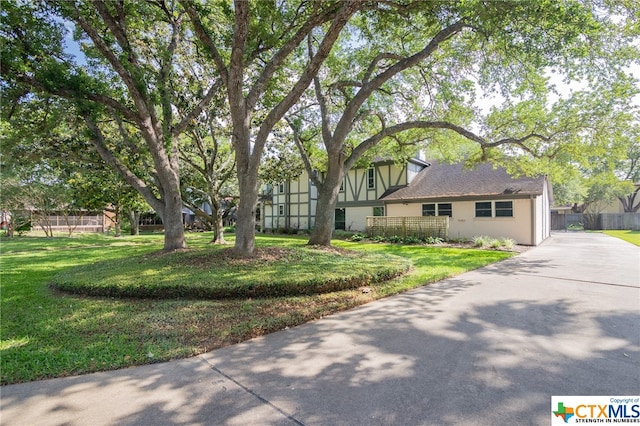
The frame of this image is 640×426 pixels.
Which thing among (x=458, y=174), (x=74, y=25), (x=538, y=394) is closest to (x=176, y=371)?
(x=538, y=394)

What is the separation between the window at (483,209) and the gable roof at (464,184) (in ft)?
2.04

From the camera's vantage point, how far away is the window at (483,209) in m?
16.8

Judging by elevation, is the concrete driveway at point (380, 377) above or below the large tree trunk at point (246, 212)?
below

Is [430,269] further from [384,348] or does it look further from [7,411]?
[7,411]

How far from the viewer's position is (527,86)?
10.8m

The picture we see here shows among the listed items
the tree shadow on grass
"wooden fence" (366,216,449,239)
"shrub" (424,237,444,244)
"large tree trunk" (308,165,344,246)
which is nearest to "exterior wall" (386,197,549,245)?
"wooden fence" (366,216,449,239)

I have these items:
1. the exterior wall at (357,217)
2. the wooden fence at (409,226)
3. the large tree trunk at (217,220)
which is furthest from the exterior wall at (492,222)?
the large tree trunk at (217,220)

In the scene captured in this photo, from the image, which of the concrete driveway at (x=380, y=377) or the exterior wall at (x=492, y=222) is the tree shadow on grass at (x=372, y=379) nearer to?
the concrete driveway at (x=380, y=377)

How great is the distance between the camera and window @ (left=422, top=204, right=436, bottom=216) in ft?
61.3

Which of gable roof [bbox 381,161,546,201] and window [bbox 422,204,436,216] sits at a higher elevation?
gable roof [bbox 381,161,546,201]

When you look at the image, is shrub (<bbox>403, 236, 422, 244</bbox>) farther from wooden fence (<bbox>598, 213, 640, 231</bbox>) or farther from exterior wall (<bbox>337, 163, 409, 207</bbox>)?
wooden fence (<bbox>598, 213, 640, 231</bbox>)

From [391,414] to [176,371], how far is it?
2.05 m

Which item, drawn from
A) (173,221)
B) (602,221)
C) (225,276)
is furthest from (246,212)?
(602,221)

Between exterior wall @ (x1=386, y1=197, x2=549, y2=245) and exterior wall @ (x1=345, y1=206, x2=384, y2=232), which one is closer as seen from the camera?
exterior wall @ (x1=386, y1=197, x2=549, y2=245)
